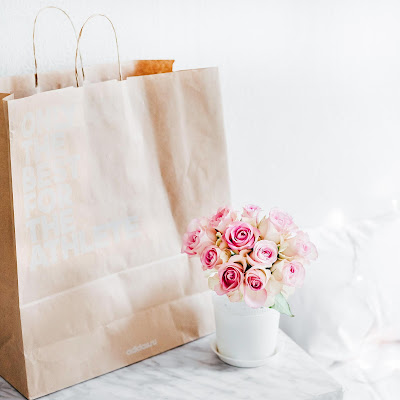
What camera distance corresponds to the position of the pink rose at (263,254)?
0.92 meters

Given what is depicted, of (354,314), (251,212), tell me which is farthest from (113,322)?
(354,314)

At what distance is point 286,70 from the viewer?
1.35 metres

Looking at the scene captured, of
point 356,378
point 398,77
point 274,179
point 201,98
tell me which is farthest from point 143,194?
point 398,77

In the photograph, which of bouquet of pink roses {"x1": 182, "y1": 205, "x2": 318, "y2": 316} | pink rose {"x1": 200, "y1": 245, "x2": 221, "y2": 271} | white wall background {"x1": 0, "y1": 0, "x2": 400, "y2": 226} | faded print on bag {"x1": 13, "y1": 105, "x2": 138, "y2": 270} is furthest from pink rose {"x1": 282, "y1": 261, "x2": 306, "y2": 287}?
white wall background {"x1": 0, "y1": 0, "x2": 400, "y2": 226}

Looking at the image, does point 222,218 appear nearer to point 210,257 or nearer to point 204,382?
point 210,257

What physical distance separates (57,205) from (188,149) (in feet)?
0.80

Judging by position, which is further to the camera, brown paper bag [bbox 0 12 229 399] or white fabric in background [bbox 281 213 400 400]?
white fabric in background [bbox 281 213 400 400]

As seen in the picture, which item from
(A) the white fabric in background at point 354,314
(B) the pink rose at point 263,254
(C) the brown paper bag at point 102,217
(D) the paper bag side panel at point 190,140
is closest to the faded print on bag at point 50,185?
(C) the brown paper bag at point 102,217

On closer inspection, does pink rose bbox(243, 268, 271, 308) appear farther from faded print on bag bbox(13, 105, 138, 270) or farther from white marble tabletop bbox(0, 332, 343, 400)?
faded print on bag bbox(13, 105, 138, 270)

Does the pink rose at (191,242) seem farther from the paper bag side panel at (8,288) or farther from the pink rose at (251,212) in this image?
the paper bag side panel at (8,288)

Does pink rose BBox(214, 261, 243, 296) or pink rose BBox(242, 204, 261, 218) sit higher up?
pink rose BBox(242, 204, 261, 218)

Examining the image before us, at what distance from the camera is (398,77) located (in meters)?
1.52

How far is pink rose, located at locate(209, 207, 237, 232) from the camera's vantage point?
3.15 feet

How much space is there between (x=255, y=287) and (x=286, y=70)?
2.02 feet
